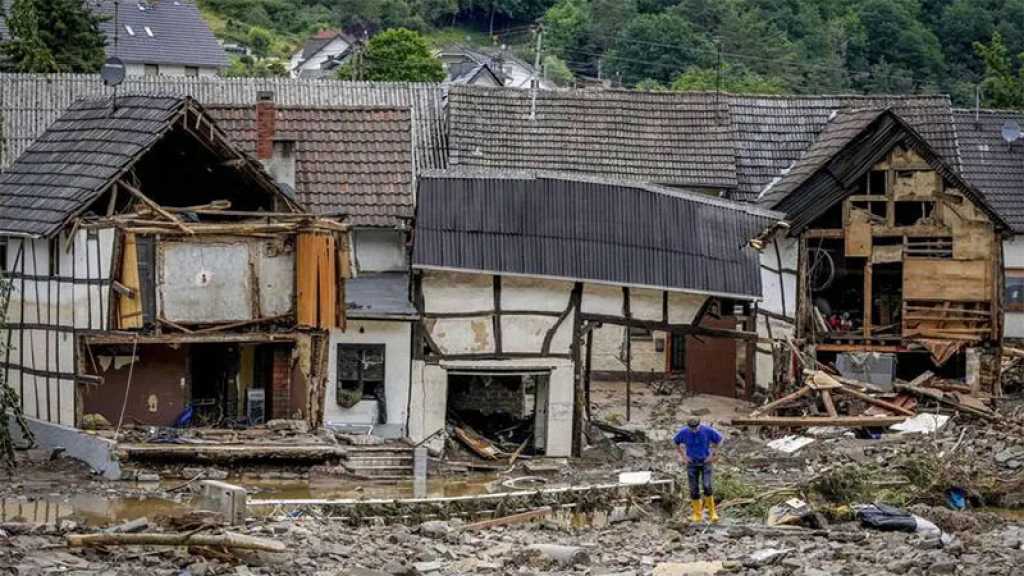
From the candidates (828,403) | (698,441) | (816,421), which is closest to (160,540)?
(698,441)

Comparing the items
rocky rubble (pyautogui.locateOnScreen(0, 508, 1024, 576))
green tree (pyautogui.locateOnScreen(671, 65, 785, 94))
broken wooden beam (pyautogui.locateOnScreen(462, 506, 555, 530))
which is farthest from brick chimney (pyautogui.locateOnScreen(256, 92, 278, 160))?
green tree (pyautogui.locateOnScreen(671, 65, 785, 94))

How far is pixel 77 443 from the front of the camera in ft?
114

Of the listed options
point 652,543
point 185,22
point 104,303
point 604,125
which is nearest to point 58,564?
point 652,543

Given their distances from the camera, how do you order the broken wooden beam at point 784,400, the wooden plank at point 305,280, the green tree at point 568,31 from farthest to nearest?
the green tree at point 568,31 < the broken wooden beam at point 784,400 < the wooden plank at point 305,280

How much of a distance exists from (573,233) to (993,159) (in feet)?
74.8

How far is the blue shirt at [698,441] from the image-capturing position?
30.3m

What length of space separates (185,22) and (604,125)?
2199 inches

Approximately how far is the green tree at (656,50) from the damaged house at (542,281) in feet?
251

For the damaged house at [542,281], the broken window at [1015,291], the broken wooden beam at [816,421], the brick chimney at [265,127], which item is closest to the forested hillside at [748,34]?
the broken window at [1015,291]

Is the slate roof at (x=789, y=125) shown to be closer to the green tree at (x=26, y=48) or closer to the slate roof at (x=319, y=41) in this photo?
the green tree at (x=26, y=48)

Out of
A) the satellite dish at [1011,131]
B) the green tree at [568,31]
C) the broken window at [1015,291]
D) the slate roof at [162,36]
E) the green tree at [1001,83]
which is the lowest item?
the broken window at [1015,291]

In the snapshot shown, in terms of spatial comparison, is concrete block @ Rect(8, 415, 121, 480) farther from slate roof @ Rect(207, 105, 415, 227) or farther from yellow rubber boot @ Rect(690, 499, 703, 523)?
yellow rubber boot @ Rect(690, 499, 703, 523)

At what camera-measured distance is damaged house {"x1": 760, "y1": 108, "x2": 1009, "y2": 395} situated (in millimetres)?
44906

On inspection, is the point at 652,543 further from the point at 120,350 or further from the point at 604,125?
the point at 604,125
